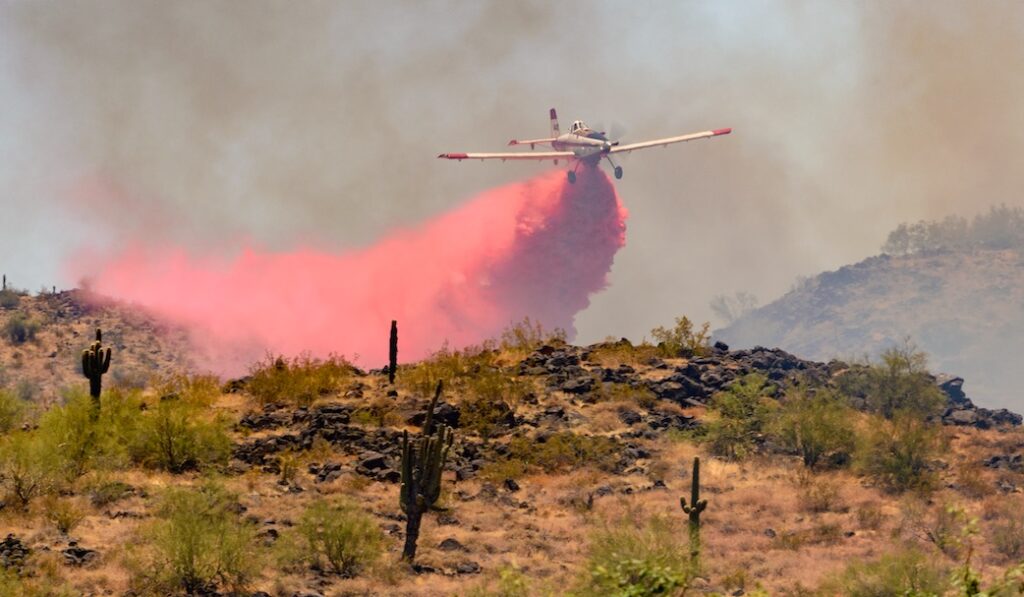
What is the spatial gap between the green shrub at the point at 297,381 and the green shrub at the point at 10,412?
782cm

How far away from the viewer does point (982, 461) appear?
1558 inches

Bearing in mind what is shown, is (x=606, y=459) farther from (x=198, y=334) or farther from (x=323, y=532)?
(x=198, y=334)

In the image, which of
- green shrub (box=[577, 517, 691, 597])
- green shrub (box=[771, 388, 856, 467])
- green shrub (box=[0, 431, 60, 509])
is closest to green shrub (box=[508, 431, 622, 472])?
green shrub (box=[771, 388, 856, 467])

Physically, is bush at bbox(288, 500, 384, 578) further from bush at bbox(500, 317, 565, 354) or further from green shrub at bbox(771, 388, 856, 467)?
bush at bbox(500, 317, 565, 354)

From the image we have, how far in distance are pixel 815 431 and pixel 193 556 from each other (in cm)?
2167

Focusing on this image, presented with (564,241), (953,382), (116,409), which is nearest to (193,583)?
(116,409)

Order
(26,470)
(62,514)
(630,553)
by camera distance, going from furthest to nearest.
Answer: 1. (26,470)
2. (62,514)
3. (630,553)

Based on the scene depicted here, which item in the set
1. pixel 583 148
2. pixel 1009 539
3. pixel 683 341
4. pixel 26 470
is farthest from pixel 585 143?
pixel 26 470

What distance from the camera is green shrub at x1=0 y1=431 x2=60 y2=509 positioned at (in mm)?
28344

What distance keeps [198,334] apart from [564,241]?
2897 centimetres

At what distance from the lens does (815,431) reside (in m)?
38.8

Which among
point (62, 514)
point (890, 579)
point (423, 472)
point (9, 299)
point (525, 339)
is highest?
point (9, 299)

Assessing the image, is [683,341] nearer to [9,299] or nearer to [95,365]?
[95,365]

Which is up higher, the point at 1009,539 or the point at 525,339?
the point at 525,339
